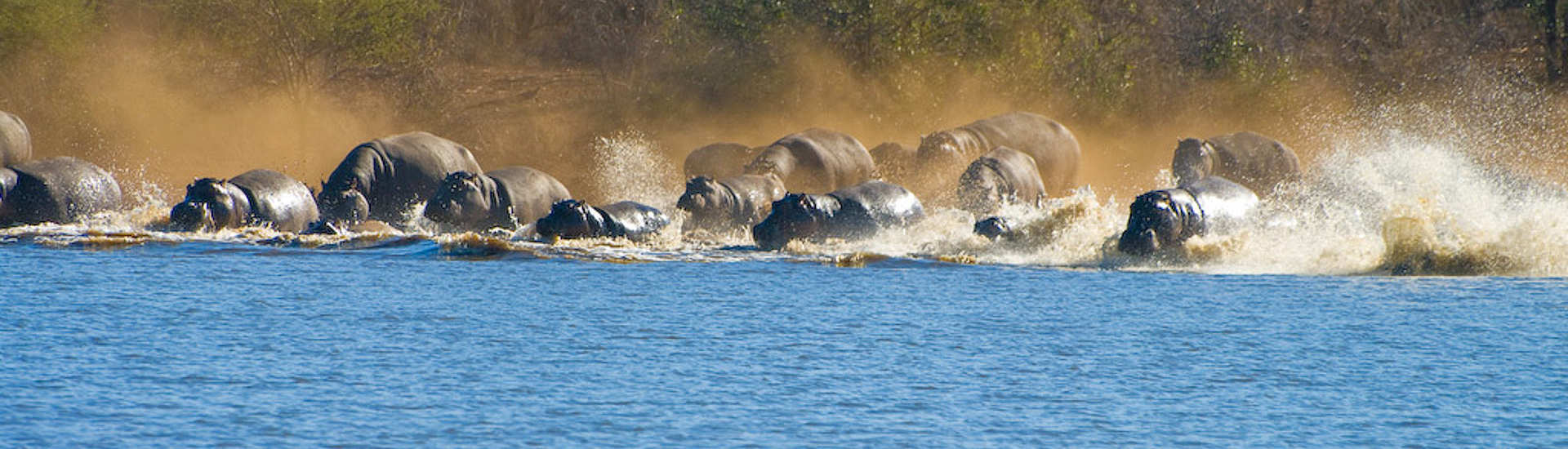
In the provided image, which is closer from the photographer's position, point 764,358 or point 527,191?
point 764,358

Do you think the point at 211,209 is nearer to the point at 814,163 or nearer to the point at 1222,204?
the point at 814,163

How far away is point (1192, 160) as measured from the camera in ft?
135

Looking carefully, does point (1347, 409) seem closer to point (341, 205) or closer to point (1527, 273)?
point (1527, 273)

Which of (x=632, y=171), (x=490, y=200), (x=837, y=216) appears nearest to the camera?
(x=837, y=216)

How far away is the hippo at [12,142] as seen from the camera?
36719 millimetres

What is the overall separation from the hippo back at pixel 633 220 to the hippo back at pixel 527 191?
2241 millimetres

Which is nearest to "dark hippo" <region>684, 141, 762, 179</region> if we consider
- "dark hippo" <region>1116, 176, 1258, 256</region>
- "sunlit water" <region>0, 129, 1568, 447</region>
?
"sunlit water" <region>0, 129, 1568, 447</region>

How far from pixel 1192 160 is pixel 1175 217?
46.3 feet

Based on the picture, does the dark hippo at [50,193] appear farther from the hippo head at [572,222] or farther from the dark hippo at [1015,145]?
the dark hippo at [1015,145]

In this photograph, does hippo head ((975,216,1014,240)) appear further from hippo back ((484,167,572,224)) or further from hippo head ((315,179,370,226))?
hippo head ((315,179,370,226))

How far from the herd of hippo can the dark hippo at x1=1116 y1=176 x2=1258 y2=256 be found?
0.9 inches

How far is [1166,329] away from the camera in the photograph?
64.1ft

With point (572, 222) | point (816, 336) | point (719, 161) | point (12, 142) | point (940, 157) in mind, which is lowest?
point (816, 336)

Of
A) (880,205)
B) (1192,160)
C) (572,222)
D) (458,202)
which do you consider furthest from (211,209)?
(1192,160)
